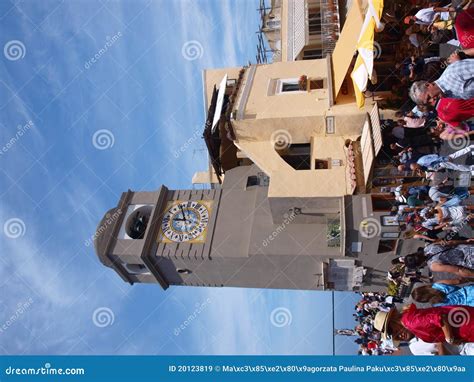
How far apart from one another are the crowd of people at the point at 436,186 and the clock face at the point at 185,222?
10105 mm

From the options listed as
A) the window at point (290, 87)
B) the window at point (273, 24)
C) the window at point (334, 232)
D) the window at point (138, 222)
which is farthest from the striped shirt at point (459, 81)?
the window at point (273, 24)

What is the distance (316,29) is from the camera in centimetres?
2911

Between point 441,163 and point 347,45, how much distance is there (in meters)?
9.32

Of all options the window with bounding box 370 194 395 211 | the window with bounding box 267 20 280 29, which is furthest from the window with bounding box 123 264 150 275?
the window with bounding box 267 20 280 29

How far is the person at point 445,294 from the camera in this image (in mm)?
7949

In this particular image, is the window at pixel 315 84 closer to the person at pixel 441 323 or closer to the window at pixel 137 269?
the window at pixel 137 269

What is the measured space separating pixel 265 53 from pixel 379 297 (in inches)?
930

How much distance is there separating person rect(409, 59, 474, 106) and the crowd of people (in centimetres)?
2

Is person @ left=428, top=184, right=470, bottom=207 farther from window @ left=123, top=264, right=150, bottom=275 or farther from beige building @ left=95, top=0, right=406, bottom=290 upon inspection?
window @ left=123, top=264, right=150, bottom=275

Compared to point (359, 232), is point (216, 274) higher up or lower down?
lower down

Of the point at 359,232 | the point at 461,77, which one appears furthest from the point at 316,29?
the point at 461,77

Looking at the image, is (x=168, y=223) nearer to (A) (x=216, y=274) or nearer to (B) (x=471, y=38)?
(A) (x=216, y=274)

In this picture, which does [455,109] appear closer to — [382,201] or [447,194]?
[447,194]

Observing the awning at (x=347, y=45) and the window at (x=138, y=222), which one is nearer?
the awning at (x=347, y=45)
